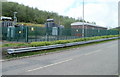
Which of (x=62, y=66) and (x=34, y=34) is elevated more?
(x=34, y=34)

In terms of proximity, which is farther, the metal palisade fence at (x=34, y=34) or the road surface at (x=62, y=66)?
the metal palisade fence at (x=34, y=34)

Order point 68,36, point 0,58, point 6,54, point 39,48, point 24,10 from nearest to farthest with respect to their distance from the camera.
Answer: point 0,58 → point 6,54 → point 39,48 → point 68,36 → point 24,10

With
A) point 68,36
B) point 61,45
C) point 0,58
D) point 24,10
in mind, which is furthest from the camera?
point 24,10

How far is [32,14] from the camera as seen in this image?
297 feet

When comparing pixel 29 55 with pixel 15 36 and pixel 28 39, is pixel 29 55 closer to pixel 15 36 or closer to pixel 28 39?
pixel 28 39

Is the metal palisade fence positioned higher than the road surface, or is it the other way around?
the metal palisade fence

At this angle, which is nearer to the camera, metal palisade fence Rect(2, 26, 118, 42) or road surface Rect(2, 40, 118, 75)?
road surface Rect(2, 40, 118, 75)

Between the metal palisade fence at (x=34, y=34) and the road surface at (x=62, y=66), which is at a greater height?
the metal palisade fence at (x=34, y=34)

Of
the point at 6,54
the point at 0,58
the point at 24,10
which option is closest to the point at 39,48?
the point at 6,54

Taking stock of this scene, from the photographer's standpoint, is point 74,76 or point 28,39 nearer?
point 74,76

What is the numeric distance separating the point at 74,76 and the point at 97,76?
3.28ft

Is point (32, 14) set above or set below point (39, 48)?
above

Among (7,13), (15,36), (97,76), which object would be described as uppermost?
(7,13)

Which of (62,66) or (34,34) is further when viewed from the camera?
(34,34)
